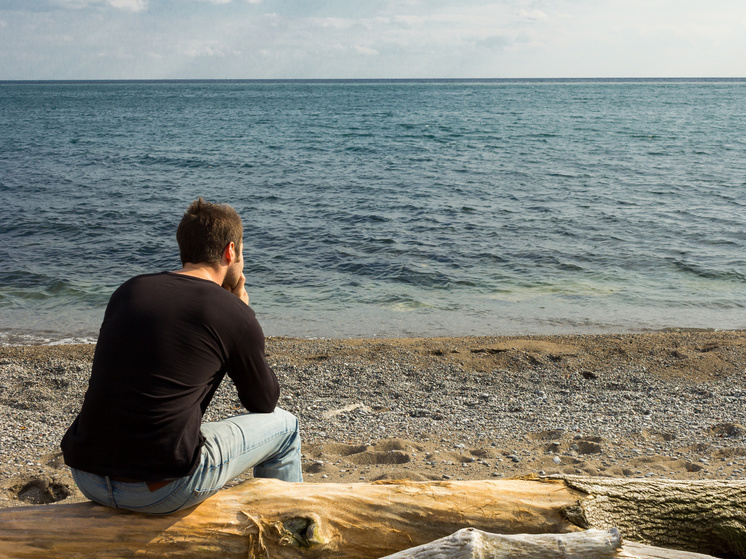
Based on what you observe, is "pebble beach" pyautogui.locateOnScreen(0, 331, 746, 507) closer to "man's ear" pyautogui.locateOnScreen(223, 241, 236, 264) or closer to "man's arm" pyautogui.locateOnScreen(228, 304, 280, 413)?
"man's arm" pyautogui.locateOnScreen(228, 304, 280, 413)

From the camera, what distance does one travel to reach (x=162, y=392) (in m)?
2.57

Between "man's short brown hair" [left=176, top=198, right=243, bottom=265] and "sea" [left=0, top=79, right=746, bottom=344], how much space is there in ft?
22.3

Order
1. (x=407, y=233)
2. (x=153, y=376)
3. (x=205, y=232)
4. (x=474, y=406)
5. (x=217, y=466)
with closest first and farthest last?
1. (x=153, y=376)
2. (x=217, y=466)
3. (x=205, y=232)
4. (x=474, y=406)
5. (x=407, y=233)

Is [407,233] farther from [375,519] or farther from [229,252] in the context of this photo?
[375,519]

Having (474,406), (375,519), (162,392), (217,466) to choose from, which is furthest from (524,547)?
(474,406)

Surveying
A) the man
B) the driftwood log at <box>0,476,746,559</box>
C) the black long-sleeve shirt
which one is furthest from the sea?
the black long-sleeve shirt

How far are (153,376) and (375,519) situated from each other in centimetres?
135

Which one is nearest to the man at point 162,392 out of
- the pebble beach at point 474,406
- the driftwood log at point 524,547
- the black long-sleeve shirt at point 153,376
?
the black long-sleeve shirt at point 153,376

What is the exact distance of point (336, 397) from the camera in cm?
662

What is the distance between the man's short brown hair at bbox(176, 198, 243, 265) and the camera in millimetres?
2986

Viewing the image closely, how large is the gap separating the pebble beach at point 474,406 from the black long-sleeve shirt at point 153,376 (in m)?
2.19

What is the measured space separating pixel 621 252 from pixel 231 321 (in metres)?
13.1

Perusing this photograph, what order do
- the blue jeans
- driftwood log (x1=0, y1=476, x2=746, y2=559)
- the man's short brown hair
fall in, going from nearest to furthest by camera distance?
1. the blue jeans
2. driftwood log (x1=0, y1=476, x2=746, y2=559)
3. the man's short brown hair

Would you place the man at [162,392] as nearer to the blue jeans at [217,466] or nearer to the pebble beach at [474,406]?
the blue jeans at [217,466]
